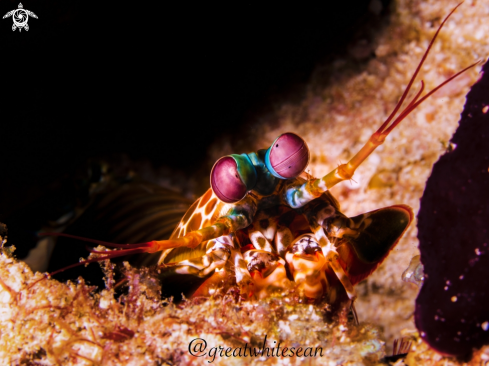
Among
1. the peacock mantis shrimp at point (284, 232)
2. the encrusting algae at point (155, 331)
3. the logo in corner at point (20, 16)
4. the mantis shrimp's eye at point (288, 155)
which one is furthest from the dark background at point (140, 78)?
the mantis shrimp's eye at point (288, 155)

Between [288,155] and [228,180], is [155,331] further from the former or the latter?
[288,155]

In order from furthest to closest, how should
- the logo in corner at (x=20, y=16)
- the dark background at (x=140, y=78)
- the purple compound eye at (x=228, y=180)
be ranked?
the dark background at (x=140, y=78) → the logo in corner at (x=20, y=16) → the purple compound eye at (x=228, y=180)

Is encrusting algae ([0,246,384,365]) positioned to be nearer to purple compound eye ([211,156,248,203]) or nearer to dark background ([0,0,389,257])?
purple compound eye ([211,156,248,203])

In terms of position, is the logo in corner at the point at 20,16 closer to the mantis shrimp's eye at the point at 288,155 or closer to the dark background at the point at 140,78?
the dark background at the point at 140,78

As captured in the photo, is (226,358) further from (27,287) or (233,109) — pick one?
(233,109)

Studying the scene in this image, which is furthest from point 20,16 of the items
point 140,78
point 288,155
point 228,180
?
point 288,155

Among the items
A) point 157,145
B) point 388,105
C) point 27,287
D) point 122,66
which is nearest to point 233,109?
point 157,145

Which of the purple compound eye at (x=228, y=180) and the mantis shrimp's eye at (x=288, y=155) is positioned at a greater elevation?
the mantis shrimp's eye at (x=288, y=155)
